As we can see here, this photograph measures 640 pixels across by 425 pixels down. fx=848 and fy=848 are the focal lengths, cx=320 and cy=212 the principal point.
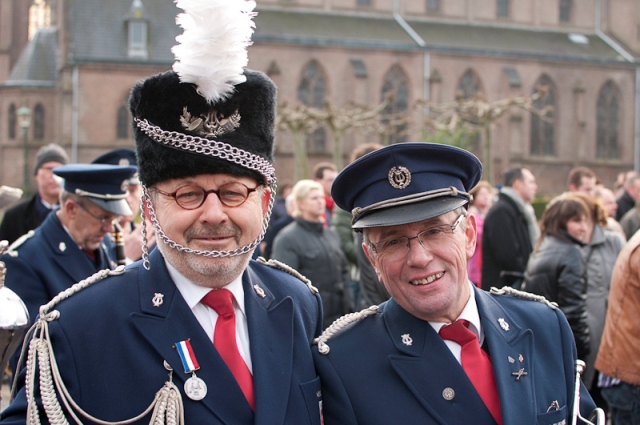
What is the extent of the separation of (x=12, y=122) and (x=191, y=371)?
4711 centimetres

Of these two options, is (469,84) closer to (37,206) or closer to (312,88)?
(312,88)

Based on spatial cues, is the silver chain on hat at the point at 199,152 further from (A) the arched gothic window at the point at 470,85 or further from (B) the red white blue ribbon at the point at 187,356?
(A) the arched gothic window at the point at 470,85

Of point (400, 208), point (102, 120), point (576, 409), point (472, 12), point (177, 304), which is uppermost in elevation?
point (472, 12)

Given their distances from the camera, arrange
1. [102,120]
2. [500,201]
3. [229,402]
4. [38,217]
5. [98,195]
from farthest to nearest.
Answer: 1. [102,120]
2. [500,201]
3. [38,217]
4. [98,195]
5. [229,402]

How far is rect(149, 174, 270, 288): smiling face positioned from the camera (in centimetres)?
301

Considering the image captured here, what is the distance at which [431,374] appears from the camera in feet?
10.1

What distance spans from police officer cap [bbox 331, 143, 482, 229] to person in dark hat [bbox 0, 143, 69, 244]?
582cm

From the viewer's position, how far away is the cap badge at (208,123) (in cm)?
312

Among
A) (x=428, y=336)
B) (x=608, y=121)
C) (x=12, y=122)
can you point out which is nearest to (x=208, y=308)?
(x=428, y=336)

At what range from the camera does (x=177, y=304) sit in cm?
306

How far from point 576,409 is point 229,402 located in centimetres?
128

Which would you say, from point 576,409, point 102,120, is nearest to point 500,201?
point 576,409

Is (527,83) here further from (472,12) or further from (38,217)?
A: (38,217)

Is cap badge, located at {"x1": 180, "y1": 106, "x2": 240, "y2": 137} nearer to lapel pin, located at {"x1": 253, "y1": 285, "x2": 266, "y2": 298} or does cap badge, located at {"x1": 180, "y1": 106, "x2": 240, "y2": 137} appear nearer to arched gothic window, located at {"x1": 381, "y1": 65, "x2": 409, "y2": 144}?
lapel pin, located at {"x1": 253, "y1": 285, "x2": 266, "y2": 298}
